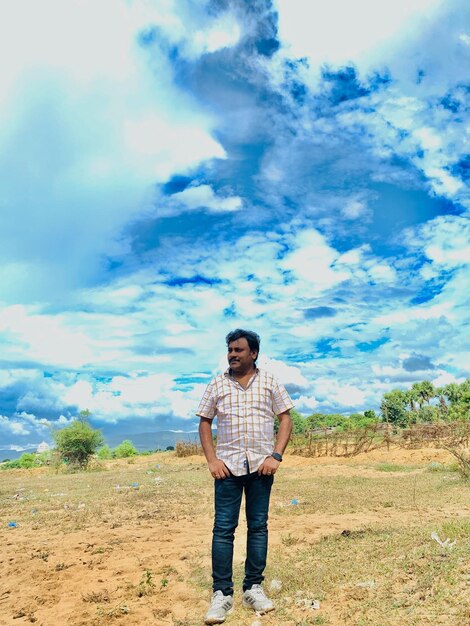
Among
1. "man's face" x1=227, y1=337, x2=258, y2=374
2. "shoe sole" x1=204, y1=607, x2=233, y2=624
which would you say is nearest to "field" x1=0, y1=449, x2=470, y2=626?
"shoe sole" x1=204, y1=607, x2=233, y2=624

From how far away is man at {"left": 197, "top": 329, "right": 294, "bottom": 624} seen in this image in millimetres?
3922

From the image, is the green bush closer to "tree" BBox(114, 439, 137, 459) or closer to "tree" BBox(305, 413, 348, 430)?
"tree" BBox(114, 439, 137, 459)

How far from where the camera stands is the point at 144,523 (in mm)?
8234

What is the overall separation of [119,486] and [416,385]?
149 ft

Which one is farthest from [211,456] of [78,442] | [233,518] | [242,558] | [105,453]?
[105,453]

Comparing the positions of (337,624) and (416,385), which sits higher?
(416,385)

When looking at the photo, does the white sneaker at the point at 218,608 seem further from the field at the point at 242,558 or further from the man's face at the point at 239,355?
the man's face at the point at 239,355

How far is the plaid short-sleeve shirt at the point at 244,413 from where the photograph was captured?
12.9ft

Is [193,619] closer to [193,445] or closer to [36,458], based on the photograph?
[193,445]

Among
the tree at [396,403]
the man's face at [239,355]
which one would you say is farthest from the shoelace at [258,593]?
the tree at [396,403]

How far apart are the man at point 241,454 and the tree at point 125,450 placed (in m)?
36.4

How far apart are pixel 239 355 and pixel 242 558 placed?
300 centimetres

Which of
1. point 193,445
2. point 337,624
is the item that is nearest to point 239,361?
point 337,624

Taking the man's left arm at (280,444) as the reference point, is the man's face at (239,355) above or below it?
above
